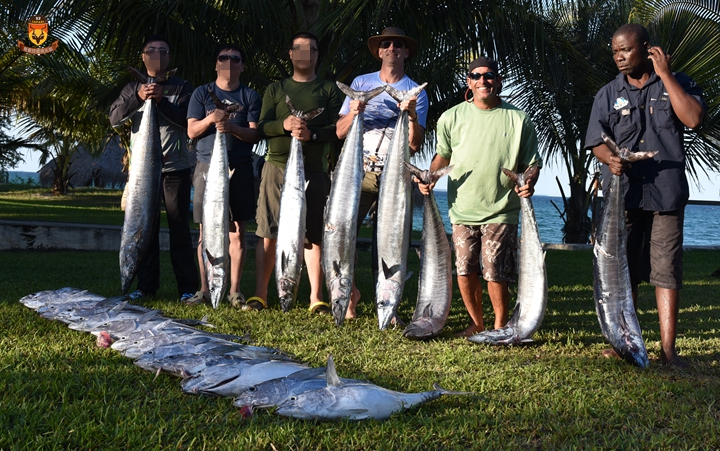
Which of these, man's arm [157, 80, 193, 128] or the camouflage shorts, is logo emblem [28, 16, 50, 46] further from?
the camouflage shorts

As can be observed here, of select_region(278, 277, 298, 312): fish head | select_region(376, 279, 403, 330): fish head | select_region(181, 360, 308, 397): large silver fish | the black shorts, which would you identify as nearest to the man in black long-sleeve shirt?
the black shorts

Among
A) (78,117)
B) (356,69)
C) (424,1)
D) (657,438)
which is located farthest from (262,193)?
(78,117)

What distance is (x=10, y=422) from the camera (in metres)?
2.85

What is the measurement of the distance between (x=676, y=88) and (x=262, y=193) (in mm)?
3193

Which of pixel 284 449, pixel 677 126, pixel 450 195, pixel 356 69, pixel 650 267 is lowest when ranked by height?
pixel 284 449

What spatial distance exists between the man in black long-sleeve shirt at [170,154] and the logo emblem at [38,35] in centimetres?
501

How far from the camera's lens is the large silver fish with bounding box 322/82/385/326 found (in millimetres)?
5020

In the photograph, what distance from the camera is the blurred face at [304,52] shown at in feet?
17.9

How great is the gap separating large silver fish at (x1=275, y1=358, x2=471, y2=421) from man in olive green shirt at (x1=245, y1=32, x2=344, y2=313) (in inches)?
98.3

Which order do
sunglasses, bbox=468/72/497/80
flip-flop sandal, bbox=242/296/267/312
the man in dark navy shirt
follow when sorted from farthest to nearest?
flip-flop sandal, bbox=242/296/267/312 < sunglasses, bbox=468/72/497/80 < the man in dark navy shirt

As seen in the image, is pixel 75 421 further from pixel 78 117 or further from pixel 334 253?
pixel 78 117

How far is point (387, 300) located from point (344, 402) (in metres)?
1.96

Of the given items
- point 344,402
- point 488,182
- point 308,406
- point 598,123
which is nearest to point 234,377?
point 308,406

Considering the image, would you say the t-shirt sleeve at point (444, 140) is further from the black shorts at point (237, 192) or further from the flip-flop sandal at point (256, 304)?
the flip-flop sandal at point (256, 304)
